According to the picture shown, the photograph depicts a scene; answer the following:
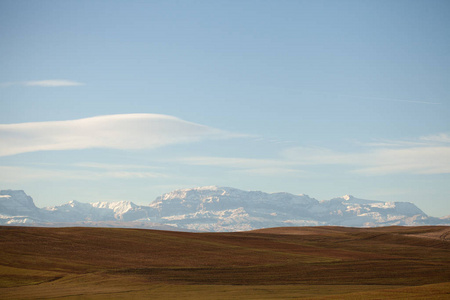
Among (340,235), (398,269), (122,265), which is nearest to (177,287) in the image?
(122,265)

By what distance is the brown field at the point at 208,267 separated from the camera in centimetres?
5103

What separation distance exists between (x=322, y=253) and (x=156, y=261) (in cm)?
2667

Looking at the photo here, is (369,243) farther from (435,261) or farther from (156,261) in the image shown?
(156,261)

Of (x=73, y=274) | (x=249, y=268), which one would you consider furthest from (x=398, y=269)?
(x=73, y=274)

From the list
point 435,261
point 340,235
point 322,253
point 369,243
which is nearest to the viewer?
point 435,261

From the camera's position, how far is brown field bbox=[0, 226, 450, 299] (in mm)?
51031

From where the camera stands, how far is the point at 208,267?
6694 cm

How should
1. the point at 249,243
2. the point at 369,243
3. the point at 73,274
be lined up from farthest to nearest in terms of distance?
the point at 369,243 → the point at 249,243 → the point at 73,274

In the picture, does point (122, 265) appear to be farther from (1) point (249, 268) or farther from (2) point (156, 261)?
(1) point (249, 268)

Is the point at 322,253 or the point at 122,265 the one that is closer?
the point at 122,265

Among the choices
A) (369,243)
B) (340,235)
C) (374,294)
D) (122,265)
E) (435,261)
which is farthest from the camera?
(340,235)

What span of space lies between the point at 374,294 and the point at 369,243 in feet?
186

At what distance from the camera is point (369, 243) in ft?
332

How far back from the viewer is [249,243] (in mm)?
92375
